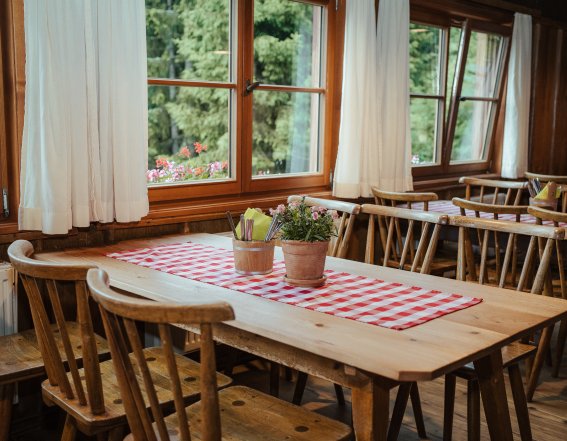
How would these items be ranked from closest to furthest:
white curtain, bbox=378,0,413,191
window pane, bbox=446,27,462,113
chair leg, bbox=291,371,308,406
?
chair leg, bbox=291,371,308,406 < white curtain, bbox=378,0,413,191 < window pane, bbox=446,27,462,113

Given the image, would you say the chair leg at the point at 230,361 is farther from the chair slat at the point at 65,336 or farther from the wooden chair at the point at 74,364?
the chair slat at the point at 65,336

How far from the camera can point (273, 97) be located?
3824 millimetres

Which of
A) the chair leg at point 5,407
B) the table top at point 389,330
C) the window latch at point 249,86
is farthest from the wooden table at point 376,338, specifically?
the window latch at point 249,86

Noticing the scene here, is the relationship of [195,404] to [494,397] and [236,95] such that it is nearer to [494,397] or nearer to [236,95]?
[494,397]

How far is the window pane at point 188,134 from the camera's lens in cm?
332

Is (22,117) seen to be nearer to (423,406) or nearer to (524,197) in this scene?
(423,406)

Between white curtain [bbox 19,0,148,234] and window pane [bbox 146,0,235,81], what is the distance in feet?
1.10

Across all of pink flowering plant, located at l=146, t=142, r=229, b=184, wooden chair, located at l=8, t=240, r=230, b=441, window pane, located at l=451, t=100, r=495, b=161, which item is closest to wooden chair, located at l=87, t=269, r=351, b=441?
wooden chair, located at l=8, t=240, r=230, b=441

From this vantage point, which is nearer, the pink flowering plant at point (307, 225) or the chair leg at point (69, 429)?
the chair leg at point (69, 429)

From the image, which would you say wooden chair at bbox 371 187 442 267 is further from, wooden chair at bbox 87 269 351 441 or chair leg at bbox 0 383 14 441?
chair leg at bbox 0 383 14 441

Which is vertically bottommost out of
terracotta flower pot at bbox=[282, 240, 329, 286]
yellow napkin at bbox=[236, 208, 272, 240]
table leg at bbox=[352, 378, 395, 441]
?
table leg at bbox=[352, 378, 395, 441]

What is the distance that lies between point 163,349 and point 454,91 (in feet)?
13.8

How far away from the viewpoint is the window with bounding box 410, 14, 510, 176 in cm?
498

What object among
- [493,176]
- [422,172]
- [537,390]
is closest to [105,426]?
[537,390]
